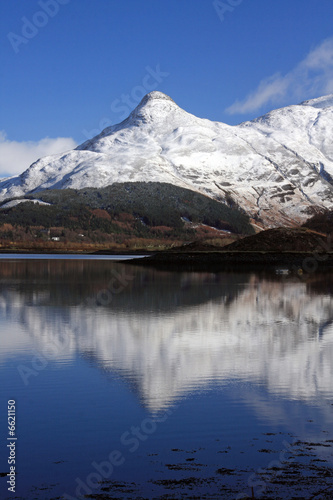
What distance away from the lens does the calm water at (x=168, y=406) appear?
10430mm

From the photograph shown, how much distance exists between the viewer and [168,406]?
14953 millimetres

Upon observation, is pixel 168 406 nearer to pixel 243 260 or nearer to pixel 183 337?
pixel 183 337

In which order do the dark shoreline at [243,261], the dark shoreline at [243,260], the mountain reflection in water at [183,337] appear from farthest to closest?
1. the dark shoreline at [243,261]
2. the dark shoreline at [243,260]
3. the mountain reflection in water at [183,337]

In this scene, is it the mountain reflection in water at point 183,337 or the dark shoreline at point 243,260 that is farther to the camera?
the dark shoreline at point 243,260

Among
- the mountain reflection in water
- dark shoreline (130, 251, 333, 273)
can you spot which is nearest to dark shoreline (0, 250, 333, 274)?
dark shoreline (130, 251, 333, 273)

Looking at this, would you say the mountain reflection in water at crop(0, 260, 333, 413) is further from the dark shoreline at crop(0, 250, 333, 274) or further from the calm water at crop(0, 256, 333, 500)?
the dark shoreline at crop(0, 250, 333, 274)

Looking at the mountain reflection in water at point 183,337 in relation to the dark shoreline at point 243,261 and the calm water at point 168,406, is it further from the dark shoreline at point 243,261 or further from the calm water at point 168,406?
Result: the dark shoreline at point 243,261

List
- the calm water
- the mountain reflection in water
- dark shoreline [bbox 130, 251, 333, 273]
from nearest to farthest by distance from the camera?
the calm water
the mountain reflection in water
dark shoreline [bbox 130, 251, 333, 273]

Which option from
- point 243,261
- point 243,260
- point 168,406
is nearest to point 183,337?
point 168,406

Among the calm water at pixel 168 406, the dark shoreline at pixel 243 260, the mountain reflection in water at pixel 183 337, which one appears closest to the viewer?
the calm water at pixel 168 406

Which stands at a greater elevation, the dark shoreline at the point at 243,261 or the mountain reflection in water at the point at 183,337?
the dark shoreline at the point at 243,261

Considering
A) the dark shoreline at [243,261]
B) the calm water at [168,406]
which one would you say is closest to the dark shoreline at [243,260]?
the dark shoreline at [243,261]

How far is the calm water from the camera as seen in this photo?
10.4 meters

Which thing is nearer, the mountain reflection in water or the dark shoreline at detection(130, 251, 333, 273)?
the mountain reflection in water
